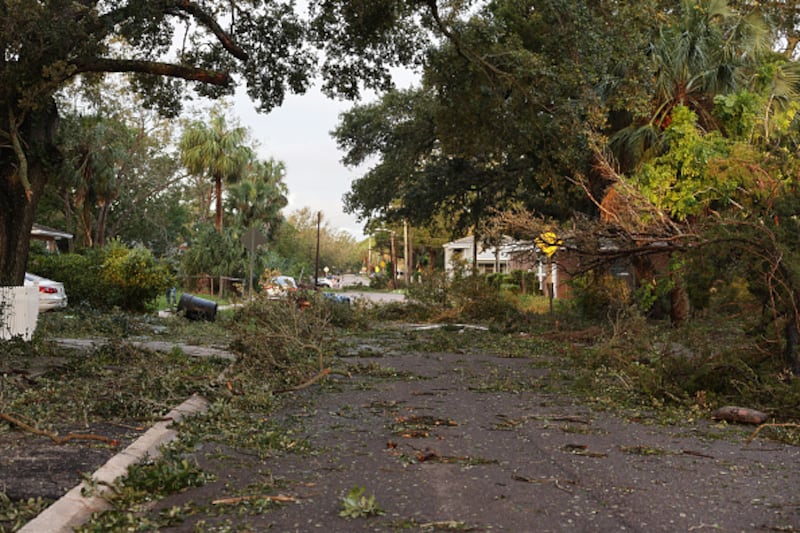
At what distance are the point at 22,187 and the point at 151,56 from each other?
456 centimetres

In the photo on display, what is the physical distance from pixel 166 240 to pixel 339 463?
65.5 meters

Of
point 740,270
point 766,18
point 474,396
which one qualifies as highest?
point 766,18

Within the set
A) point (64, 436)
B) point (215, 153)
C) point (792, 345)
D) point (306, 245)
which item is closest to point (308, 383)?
point (64, 436)

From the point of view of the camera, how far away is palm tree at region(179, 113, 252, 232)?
170ft

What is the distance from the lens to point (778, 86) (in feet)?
71.2

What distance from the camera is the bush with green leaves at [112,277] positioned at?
1014 inches

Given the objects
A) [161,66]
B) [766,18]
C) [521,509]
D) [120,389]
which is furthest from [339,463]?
→ [766,18]

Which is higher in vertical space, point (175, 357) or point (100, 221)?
point (100, 221)

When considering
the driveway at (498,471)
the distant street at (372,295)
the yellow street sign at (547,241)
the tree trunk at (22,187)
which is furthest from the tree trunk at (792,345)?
the distant street at (372,295)

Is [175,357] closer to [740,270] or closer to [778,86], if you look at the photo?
[740,270]

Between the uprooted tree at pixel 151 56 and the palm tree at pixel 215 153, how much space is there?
32.6 m

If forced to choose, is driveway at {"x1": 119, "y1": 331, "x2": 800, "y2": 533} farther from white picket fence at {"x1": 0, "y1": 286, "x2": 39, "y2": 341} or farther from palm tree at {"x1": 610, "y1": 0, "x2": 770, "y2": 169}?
palm tree at {"x1": 610, "y1": 0, "x2": 770, "y2": 169}

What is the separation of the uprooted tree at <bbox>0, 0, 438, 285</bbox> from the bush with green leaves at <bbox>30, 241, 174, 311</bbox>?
7744 mm

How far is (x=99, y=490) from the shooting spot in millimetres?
5262
